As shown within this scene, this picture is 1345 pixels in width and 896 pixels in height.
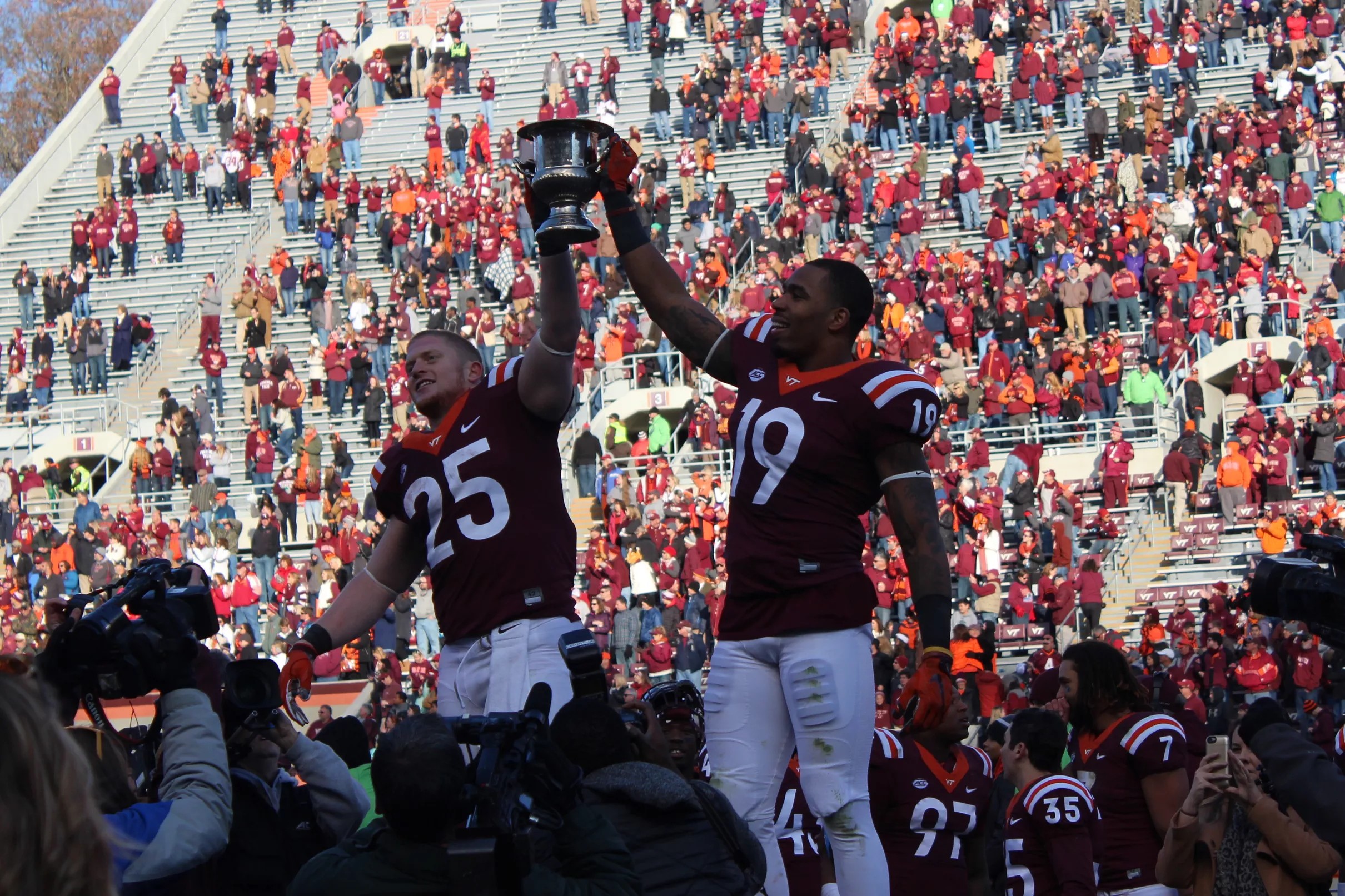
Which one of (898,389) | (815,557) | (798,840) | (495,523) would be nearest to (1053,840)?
(798,840)

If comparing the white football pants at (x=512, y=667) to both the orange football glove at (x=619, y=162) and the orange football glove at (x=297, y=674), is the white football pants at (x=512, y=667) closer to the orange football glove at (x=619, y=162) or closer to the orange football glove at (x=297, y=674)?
the orange football glove at (x=297, y=674)

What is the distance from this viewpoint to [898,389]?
5.07 meters

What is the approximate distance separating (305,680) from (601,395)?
732 inches

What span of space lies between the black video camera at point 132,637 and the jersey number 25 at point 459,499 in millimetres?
1676

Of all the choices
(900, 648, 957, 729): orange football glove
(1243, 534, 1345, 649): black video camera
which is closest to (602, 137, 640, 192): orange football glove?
(900, 648, 957, 729): orange football glove

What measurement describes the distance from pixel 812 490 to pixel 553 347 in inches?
35.9

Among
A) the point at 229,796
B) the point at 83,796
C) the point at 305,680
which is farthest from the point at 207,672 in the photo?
the point at 83,796

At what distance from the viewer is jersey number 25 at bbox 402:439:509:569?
5.61 meters

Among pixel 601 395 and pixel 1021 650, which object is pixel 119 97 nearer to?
pixel 601 395

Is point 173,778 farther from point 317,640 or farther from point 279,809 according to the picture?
point 317,640

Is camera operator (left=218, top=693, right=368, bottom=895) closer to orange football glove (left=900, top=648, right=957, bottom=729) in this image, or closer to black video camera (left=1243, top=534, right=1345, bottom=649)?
orange football glove (left=900, top=648, right=957, bottom=729)

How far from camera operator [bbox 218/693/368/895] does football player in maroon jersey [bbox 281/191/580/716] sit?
735 mm

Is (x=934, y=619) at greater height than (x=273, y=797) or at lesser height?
greater

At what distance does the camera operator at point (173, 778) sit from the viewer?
142 inches
